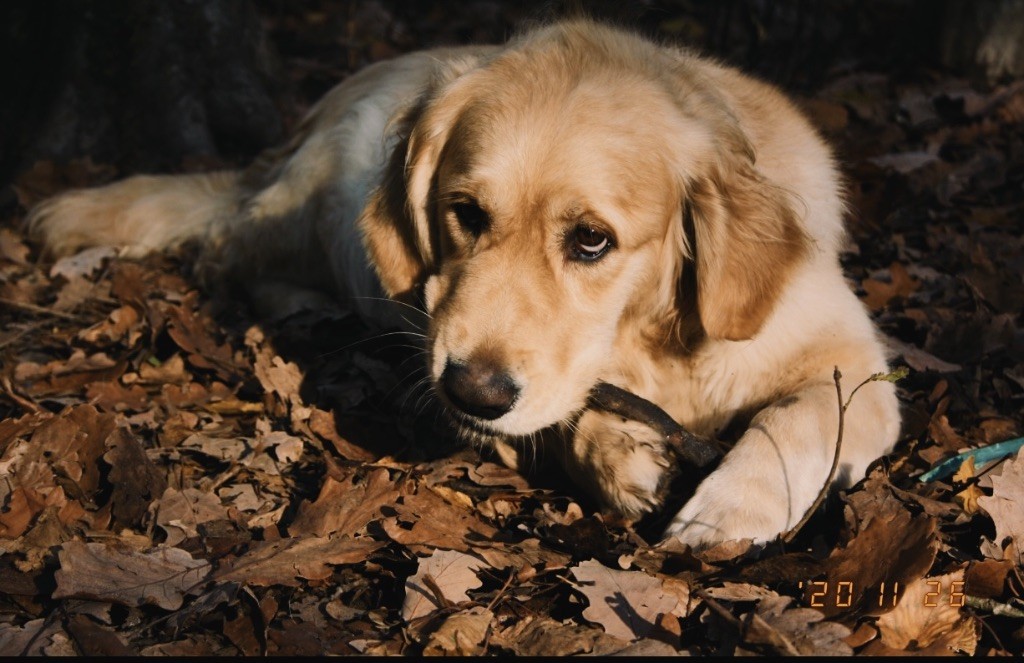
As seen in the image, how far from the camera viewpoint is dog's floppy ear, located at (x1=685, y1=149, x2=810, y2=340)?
9.70 feet

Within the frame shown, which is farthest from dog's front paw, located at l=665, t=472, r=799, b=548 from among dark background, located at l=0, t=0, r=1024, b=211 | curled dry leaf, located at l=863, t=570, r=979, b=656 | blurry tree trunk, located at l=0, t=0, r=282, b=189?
blurry tree trunk, located at l=0, t=0, r=282, b=189

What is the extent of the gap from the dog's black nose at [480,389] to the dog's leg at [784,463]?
1.92 feet

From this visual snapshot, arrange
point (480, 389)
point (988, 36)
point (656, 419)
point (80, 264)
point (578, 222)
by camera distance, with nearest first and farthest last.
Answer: point (480, 389)
point (578, 222)
point (656, 419)
point (80, 264)
point (988, 36)

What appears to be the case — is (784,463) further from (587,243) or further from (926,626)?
(587,243)

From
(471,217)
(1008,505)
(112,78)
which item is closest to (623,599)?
(1008,505)

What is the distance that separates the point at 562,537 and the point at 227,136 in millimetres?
4243

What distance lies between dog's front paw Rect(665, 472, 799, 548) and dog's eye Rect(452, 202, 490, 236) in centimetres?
104

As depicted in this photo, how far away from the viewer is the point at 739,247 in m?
2.97

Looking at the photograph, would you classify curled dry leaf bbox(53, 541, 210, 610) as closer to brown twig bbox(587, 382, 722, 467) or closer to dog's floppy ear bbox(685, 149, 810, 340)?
brown twig bbox(587, 382, 722, 467)

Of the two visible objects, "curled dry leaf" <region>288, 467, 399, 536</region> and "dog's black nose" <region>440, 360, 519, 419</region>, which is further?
"curled dry leaf" <region>288, 467, 399, 536</region>

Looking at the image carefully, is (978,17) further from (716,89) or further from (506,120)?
(506,120)

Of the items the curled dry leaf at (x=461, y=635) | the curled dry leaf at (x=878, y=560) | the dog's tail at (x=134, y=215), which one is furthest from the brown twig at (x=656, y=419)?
the dog's tail at (x=134, y=215)

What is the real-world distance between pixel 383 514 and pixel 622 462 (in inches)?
28.9
